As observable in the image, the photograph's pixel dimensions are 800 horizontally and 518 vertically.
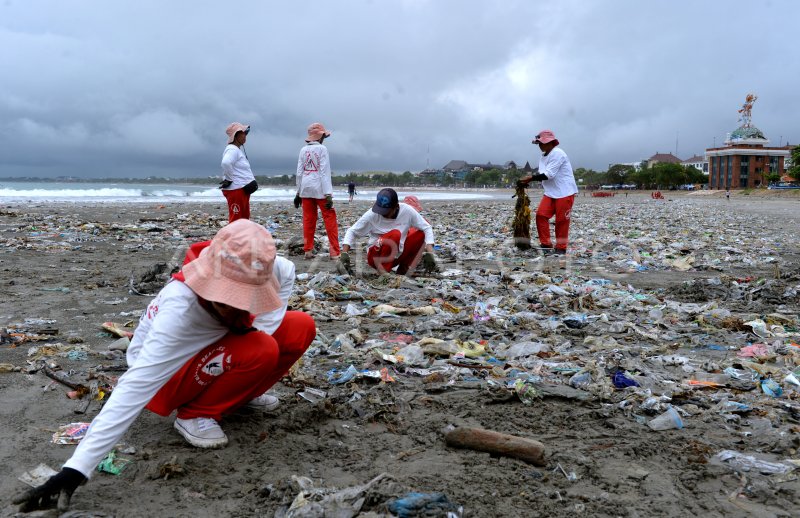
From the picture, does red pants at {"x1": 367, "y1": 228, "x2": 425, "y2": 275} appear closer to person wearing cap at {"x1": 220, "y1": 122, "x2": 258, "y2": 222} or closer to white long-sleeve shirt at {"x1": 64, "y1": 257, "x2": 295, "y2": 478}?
person wearing cap at {"x1": 220, "y1": 122, "x2": 258, "y2": 222}

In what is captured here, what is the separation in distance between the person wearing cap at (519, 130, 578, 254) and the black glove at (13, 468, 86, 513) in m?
7.21

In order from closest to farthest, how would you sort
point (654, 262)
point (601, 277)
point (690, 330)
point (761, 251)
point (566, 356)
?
point (566, 356) → point (690, 330) → point (601, 277) → point (654, 262) → point (761, 251)

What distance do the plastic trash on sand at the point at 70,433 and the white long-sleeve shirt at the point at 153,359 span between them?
0.49 metres

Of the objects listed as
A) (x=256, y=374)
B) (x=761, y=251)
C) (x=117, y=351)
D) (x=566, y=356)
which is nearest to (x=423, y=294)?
(x=566, y=356)

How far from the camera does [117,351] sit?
374cm

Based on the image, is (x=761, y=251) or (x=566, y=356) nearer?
(x=566, y=356)

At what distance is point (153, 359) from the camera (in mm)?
2094

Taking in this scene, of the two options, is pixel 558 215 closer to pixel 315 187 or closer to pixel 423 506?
pixel 315 187

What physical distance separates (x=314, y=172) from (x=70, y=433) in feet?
17.4

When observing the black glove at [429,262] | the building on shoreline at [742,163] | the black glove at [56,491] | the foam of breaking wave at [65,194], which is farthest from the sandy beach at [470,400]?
the building on shoreline at [742,163]

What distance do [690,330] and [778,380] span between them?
1.12 m

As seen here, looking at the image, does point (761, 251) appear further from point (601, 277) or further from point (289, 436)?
point (289, 436)

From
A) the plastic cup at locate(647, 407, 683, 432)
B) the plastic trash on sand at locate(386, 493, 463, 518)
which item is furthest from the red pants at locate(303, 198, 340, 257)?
the plastic trash on sand at locate(386, 493, 463, 518)

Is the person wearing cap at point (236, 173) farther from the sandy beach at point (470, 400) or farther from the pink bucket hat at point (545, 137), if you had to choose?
the pink bucket hat at point (545, 137)
